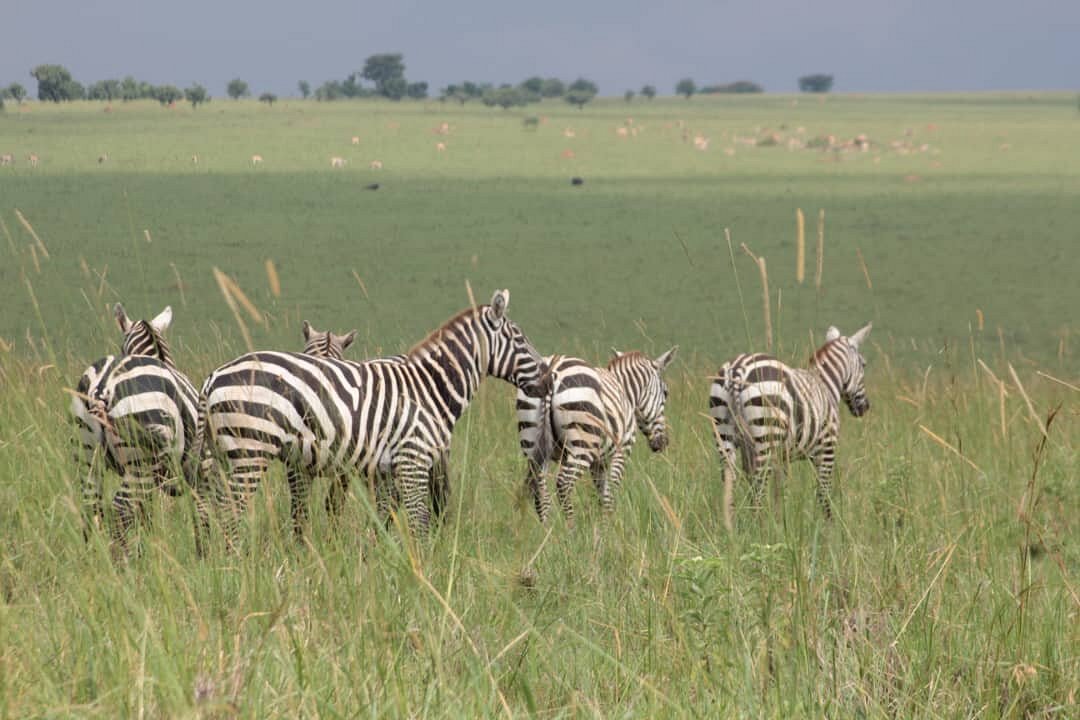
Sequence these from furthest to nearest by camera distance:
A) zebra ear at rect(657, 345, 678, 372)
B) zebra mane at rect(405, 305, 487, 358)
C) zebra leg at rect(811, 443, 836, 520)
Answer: zebra ear at rect(657, 345, 678, 372) → zebra leg at rect(811, 443, 836, 520) → zebra mane at rect(405, 305, 487, 358)

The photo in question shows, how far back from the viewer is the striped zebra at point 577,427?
17.9ft

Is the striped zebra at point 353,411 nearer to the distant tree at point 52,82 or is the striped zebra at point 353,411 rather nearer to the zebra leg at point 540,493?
the zebra leg at point 540,493

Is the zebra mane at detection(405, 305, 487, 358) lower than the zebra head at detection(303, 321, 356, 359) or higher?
higher

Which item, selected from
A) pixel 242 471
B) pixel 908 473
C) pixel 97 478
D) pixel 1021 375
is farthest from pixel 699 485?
pixel 1021 375

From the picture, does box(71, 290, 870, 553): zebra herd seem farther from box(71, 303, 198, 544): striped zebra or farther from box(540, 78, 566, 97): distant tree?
box(540, 78, 566, 97): distant tree

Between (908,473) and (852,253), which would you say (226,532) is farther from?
(852,253)

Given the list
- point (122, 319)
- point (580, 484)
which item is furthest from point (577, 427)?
point (122, 319)

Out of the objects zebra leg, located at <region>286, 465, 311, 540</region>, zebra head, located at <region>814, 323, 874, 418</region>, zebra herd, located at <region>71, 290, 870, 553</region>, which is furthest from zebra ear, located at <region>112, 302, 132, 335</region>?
zebra head, located at <region>814, 323, 874, 418</region>

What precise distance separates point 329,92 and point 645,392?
56359 mm

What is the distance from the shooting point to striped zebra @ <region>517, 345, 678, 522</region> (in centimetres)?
547

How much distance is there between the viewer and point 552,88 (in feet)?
298

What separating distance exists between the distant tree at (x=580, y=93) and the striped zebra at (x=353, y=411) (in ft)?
248

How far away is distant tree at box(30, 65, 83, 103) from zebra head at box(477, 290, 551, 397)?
192 inches

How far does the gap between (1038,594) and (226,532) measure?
8.01 ft
